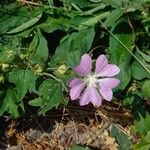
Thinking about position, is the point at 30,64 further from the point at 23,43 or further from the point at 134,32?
the point at 134,32

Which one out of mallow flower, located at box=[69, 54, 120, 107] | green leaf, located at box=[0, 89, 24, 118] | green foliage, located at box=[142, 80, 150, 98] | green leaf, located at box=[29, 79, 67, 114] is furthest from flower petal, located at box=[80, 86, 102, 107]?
green leaf, located at box=[0, 89, 24, 118]

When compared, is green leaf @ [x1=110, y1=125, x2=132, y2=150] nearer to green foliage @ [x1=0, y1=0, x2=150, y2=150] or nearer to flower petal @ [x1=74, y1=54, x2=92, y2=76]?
green foliage @ [x1=0, y1=0, x2=150, y2=150]

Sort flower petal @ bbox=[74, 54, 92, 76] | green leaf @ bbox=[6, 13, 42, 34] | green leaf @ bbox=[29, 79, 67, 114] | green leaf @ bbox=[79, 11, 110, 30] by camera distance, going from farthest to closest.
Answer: green leaf @ bbox=[6, 13, 42, 34] → green leaf @ bbox=[79, 11, 110, 30] → green leaf @ bbox=[29, 79, 67, 114] → flower petal @ bbox=[74, 54, 92, 76]

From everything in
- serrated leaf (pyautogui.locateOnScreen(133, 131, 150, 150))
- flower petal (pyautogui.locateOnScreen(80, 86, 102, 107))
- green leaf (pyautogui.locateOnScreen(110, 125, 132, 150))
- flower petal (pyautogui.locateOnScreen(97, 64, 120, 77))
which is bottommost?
green leaf (pyautogui.locateOnScreen(110, 125, 132, 150))

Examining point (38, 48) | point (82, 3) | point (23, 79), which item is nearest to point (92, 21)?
point (82, 3)

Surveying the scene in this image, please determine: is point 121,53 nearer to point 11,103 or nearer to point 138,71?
point 138,71

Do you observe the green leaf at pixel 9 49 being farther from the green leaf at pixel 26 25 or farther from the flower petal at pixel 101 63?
the flower petal at pixel 101 63

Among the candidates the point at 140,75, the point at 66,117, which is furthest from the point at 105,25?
the point at 66,117
